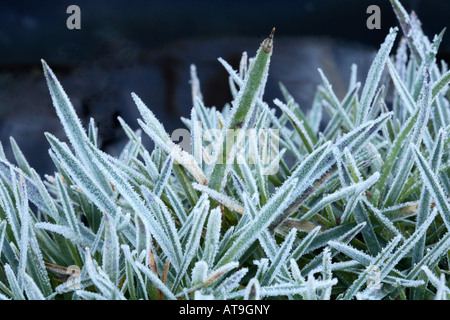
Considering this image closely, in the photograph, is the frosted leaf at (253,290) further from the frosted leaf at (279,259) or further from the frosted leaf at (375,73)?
the frosted leaf at (375,73)

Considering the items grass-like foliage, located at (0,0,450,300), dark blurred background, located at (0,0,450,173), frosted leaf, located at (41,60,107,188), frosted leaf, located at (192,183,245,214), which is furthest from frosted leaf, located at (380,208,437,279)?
dark blurred background, located at (0,0,450,173)

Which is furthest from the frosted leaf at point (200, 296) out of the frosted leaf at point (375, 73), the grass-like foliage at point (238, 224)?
the frosted leaf at point (375, 73)

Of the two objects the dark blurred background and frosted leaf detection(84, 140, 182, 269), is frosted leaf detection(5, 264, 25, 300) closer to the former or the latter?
frosted leaf detection(84, 140, 182, 269)

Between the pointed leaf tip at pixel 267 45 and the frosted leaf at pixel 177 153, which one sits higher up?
the pointed leaf tip at pixel 267 45

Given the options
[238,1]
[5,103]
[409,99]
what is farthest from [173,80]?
[409,99]

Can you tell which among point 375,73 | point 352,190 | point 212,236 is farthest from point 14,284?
point 375,73

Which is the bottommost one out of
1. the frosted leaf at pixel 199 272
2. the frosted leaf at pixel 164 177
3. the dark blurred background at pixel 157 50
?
the frosted leaf at pixel 199 272

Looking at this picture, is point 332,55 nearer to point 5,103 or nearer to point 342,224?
point 5,103
